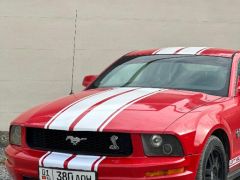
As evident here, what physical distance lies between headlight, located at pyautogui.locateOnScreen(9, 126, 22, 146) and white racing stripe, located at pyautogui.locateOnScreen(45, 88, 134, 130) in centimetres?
41

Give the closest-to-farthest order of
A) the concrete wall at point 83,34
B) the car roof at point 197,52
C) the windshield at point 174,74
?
the windshield at point 174,74 → the car roof at point 197,52 → the concrete wall at point 83,34

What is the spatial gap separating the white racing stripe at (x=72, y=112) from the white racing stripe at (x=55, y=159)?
200 mm

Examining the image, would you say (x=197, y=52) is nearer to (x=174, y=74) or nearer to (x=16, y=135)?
(x=174, y=74)

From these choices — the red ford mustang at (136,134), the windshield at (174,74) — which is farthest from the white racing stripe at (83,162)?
the windshield at (174,74)

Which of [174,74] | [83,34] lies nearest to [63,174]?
[174,74]

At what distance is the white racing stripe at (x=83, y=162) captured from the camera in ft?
11.6

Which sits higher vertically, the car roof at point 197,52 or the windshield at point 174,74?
the car roof at point 197,52

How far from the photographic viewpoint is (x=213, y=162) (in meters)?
3.97

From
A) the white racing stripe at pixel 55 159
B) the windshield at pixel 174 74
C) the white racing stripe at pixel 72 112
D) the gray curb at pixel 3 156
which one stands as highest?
the windshield at pixel 174 74

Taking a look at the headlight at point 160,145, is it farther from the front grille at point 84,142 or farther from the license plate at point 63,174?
the license plate at point 63,174

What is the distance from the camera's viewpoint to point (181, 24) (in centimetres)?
827

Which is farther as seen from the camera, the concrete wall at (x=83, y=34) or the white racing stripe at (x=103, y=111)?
the concrete wall at (x=83, y=34)

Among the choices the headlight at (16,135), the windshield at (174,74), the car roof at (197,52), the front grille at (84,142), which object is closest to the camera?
the front grille at (84,142)

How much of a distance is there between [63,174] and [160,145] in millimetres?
722
